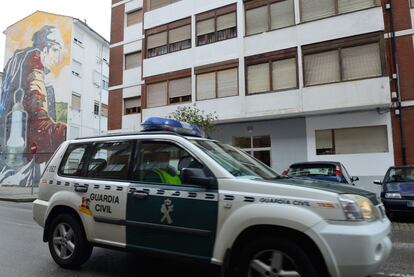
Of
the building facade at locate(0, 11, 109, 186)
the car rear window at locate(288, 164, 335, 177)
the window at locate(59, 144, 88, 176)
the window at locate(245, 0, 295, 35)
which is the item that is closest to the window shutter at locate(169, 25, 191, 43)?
the window at locate(245, 0, 295, 35)

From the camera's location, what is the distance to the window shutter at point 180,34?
75.5 ft

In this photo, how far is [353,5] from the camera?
17.9 meters

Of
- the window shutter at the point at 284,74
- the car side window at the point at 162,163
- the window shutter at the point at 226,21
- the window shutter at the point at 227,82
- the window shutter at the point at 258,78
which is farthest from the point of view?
the window shutter at the point at 226,21

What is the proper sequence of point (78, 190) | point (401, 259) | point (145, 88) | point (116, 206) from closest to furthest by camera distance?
→ point (116, 206) → point (78, 190) → point (401, 259) → point (145, 88)

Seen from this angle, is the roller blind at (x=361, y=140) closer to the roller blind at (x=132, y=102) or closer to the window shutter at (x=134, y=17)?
the roller blind at (x=132, y=102)

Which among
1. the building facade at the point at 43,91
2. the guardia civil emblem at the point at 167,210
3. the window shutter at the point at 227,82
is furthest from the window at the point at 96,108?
the guardia civil emblem at the point at 167,210

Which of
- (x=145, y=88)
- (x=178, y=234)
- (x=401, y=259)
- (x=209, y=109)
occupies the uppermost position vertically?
(x=145, y=88)

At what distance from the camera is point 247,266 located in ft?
13.3

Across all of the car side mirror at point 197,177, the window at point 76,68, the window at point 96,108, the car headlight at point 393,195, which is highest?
the window at point 76,68

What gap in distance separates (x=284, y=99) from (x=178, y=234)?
50.2 ft

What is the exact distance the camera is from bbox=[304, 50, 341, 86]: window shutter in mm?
18097

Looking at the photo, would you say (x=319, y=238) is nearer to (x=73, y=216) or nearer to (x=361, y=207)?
(x=361, y=207)

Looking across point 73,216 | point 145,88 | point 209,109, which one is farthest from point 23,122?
point 73,216

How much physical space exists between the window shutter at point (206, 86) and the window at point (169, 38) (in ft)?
7.50
